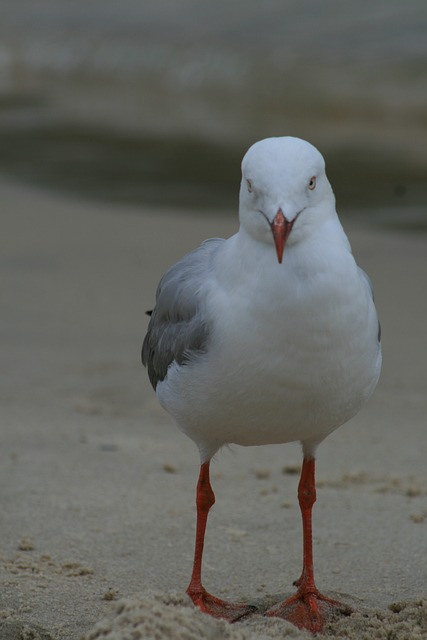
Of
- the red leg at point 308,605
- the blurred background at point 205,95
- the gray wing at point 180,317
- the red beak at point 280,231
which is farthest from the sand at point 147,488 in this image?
the blurred background at point 205,95

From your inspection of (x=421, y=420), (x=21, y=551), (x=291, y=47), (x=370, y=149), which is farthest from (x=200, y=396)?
(x=291, y=47)

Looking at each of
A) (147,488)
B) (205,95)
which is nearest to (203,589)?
(147,488)

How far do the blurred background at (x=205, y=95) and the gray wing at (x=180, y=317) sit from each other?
5.90 metres

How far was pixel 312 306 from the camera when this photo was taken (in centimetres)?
325

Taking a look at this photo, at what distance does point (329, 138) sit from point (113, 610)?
29.7 ft

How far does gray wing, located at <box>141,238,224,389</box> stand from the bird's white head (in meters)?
0.41

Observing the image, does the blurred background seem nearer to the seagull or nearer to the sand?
the sand

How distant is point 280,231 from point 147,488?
238 cm

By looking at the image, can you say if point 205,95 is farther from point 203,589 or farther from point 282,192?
point 282,192

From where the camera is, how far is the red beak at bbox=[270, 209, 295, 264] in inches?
123

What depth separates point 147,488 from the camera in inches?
205

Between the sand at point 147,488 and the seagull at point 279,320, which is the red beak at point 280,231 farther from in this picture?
the sand at point 147,488

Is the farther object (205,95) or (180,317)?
(205,95)

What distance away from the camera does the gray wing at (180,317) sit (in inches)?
142
